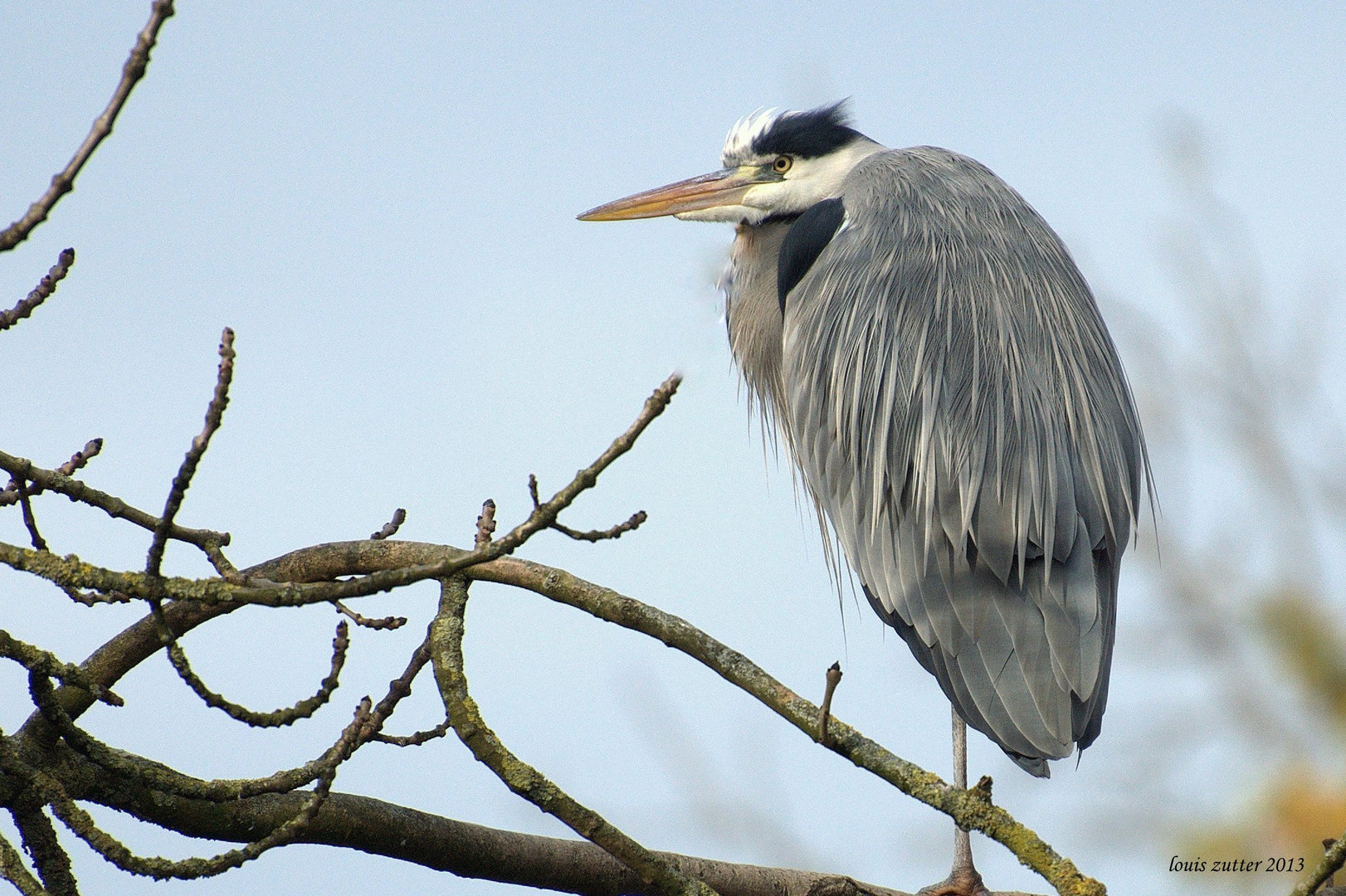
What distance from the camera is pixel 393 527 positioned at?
2072 millimetres

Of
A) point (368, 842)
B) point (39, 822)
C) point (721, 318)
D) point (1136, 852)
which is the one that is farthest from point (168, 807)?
point (1136, 852)

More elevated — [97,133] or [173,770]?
[97,133]

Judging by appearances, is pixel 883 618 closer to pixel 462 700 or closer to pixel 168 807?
pixel 462 700

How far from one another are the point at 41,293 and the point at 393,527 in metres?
0.67

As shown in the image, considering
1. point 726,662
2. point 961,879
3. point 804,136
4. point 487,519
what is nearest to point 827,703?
point 726,662

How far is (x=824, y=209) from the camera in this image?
11.6ft

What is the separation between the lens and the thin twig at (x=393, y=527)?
207cm

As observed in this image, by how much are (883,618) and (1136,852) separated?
2.84 metres

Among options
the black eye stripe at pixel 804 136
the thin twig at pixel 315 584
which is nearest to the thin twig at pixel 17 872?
the thin twig at pixel 315 584

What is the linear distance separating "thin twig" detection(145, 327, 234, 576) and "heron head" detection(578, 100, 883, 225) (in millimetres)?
2817

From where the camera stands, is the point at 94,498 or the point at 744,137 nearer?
the point at 94,498

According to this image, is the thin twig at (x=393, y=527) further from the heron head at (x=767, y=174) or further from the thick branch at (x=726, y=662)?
the heron head at (x=767, y=174)

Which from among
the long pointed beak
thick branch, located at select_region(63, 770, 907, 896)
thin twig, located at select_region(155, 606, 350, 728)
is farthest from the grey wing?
thin twig, located at select_region(155, 606, 350, 728)

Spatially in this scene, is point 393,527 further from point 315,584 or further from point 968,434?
point 968,434
